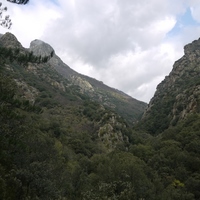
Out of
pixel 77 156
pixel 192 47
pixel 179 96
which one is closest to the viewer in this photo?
pixel 77 156

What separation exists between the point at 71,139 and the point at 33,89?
33208 mm

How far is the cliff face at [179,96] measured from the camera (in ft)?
277

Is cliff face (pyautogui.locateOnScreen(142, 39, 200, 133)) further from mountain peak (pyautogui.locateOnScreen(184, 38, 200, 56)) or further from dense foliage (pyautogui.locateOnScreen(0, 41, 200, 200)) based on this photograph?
dense foliage (pyautogui.locateOnScreen(0, 41, 200, 200))

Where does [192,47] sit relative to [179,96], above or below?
above

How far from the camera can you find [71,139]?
230 ft

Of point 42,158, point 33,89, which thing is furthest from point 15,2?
point 33,89

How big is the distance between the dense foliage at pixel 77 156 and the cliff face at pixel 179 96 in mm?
10309

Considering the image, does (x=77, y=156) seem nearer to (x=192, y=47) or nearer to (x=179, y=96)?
(x=179, y=96)

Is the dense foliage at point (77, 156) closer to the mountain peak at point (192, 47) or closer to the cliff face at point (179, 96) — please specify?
the cliff face at point (179, 96)

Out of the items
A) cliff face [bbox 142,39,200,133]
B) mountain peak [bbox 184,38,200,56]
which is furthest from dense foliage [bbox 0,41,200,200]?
mountain peak [bbox 184,38,200,56]

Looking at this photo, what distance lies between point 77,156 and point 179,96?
149 ft

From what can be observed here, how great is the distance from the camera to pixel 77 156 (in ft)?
203

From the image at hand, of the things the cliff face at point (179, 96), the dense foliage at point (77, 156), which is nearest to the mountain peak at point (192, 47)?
the cliff face at point (179, 96)

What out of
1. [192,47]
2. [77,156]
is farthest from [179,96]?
[192,47]
